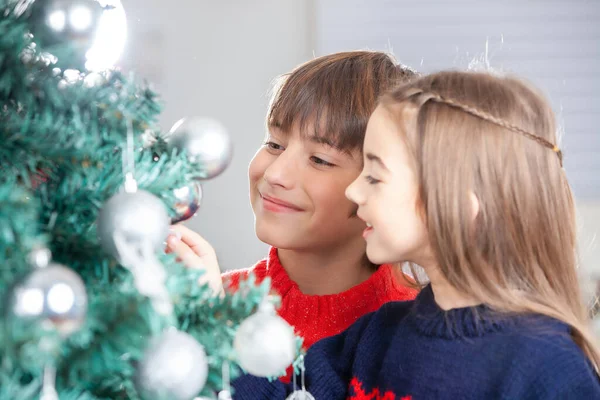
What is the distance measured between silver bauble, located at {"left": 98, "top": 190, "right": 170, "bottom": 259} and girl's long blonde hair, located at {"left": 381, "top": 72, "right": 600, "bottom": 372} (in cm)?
39

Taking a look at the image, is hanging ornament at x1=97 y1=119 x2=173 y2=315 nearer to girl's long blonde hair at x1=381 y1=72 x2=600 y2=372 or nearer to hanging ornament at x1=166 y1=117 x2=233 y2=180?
hanging ornament at x1=166 y1=117 x2=233 y2=180

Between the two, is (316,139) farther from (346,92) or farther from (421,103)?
(421,103)

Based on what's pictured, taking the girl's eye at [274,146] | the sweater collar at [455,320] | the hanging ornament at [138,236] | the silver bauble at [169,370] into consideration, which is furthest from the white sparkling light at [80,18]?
the girl's eye at [274,146]

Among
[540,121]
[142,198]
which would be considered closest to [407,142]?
[540,121]

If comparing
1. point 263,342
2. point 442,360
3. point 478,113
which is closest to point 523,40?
point 478,113

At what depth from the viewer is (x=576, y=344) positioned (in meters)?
0.82

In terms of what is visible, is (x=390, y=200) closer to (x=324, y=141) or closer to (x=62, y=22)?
(x=324, y=141)

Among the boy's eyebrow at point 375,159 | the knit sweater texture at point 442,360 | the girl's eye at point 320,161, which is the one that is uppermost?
the boy's eyebrow at point 375,159

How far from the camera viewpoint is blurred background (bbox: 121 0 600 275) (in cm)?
247

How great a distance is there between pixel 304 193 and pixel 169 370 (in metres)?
0.64

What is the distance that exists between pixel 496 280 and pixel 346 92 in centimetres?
44

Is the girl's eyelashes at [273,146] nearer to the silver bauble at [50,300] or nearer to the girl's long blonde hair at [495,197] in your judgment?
the girl's long blonde hair at [495,197]

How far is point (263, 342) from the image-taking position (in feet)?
1.94

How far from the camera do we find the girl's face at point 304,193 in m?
1.13
